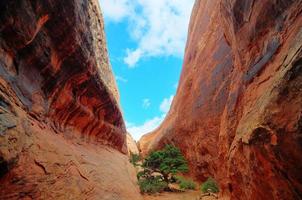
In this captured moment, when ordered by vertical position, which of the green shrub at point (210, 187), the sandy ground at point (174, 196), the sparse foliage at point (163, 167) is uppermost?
the sparse foliage at point (163, 167)

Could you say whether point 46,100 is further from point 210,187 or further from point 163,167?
point 163,167

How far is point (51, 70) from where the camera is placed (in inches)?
332

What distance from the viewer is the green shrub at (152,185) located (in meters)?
18.1

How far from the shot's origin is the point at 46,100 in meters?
8.59

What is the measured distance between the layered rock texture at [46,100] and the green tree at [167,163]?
9171 mm

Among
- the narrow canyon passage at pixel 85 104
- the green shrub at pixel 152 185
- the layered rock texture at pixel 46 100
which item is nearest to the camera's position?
the narrow canyon passage at pixel 85 104

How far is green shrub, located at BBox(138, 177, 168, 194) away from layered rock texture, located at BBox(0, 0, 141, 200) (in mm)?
6546

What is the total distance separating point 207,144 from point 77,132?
1326 cm

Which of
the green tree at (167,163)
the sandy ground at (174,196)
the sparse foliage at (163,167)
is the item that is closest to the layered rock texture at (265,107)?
the sandy ground at (174,196)

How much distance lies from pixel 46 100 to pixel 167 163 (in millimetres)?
14499

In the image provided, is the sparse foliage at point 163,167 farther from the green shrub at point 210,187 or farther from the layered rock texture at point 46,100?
the layered rock texture at point 46,100

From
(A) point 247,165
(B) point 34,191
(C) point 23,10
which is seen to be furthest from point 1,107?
(A) point 247,165

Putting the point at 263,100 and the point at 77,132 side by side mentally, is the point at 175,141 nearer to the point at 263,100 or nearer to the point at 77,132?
the point at 77,132

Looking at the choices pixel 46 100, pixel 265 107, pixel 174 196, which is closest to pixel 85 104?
pixel 46 100
